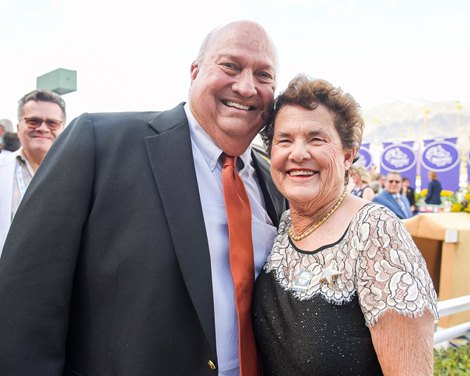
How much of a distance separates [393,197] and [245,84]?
521cm

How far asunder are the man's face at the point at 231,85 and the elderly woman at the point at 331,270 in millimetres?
140

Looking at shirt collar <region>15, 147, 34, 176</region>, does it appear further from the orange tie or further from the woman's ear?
the woman's ear

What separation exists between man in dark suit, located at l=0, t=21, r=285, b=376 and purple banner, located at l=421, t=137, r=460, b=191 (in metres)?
13.7

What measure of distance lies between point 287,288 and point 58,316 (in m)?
0.81

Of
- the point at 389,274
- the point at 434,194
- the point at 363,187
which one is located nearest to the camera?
the point at 389,274

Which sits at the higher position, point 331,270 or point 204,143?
point 204,143

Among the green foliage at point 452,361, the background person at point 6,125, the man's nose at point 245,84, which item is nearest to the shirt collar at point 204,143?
the man's nose at point 245,84

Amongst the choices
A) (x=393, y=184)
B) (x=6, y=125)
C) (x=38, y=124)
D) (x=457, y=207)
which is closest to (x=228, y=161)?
(x=38, y=124)

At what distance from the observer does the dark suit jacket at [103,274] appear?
4.49ft

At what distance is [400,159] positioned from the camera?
14.7 metres

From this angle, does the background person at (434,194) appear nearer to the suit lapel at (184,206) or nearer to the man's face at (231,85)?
the man's face at (231,85)

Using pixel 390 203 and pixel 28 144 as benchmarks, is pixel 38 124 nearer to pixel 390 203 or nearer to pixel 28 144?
pixel 28 144

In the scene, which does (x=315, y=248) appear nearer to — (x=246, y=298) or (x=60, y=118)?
(x=246, y=298)

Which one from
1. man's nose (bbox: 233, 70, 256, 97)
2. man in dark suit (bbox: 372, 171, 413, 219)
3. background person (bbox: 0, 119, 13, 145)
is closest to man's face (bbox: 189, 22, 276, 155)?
man's nose (bbox: 233, 70, 256, 97)
